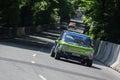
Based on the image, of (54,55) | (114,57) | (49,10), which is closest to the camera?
(54,55)

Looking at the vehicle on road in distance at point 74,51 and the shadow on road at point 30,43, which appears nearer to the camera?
the vehicle on road in distance at point 74,51

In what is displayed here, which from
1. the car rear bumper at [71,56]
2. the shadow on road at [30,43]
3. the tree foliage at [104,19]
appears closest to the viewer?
the car rear bumper at [71,56]

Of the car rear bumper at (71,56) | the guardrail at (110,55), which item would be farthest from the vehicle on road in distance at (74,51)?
the guardrail at (110,55)

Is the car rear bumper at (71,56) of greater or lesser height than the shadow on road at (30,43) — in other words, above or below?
above

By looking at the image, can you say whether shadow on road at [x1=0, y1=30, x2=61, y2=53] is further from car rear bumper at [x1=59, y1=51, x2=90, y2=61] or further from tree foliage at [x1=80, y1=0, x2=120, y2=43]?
car rear bumper at [x1=59, y1=51, x2=90, y2=61]

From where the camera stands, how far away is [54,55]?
88.8 ft

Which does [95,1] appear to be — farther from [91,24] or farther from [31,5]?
[31,5]

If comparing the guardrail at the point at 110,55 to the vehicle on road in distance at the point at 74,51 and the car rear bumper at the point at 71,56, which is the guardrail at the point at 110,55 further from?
the car rear bumper at the point at 71,56

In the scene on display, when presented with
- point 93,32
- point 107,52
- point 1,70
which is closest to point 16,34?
point 93,32

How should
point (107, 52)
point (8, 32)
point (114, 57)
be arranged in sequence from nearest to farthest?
1. point (114, 57)
2. point (107, 52)
3. point (8, 32)

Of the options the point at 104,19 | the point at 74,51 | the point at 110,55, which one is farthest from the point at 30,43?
the point at 74,51

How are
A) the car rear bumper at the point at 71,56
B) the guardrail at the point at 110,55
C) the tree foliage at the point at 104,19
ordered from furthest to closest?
the tree foliage at the point at 104,19 → the guardrail at the point at 110,55 → the car rear bumper at the point at 71,56

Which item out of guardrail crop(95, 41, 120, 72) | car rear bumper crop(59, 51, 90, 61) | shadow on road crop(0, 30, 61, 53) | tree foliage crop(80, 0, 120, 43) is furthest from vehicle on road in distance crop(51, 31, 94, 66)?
tree foliage crop(80, 0, 120, 43)

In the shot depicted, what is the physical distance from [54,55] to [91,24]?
2046cm
